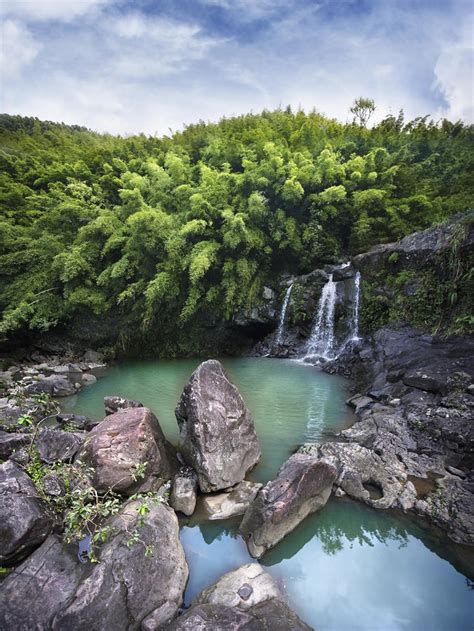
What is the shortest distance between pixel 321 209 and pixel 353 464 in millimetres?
10519

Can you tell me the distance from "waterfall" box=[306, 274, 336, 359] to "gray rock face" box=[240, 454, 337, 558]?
7.39m

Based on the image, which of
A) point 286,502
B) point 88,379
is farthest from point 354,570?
point 88,379

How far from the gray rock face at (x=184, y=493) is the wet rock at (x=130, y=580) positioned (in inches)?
25.9

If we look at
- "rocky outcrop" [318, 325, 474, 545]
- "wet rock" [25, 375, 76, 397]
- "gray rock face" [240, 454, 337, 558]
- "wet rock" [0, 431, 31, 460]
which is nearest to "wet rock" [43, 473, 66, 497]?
"wet rock" [0, 431, 31, 460]

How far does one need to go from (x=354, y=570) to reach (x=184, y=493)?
223 centimetres

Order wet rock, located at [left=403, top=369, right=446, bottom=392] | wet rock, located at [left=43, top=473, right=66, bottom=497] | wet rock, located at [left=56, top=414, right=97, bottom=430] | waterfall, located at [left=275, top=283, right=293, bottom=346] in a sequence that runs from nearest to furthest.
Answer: wet rock, located at [left=43, top=473, right=66, bottom=497], wet rock, located at [left=56, top=414, right=97, bottom=430], wet rock, located at [left=403, top=369, right=446, bottom=392], waterfall, located at [left=275, top=283, right=293, bottom=346]

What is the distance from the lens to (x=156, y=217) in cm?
1173

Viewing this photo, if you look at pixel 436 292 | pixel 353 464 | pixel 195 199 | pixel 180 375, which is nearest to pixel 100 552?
pixel 353 464

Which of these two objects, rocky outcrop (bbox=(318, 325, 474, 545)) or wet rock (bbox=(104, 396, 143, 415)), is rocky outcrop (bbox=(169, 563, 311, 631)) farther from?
wet rock (bbox=(104, 396, 143, 415))

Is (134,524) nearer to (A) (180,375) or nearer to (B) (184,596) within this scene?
(B) (184,596)

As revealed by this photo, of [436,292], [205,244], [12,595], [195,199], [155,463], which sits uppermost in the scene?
[195,199]

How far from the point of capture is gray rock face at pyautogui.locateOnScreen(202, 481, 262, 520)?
4352mm

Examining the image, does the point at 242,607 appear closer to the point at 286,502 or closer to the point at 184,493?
the point at 286,502

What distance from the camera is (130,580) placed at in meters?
3.06
